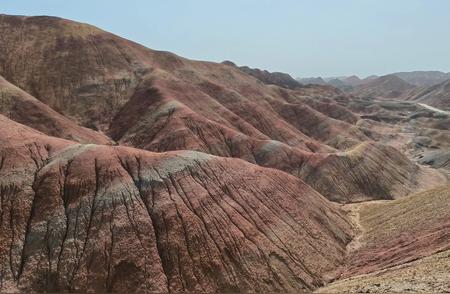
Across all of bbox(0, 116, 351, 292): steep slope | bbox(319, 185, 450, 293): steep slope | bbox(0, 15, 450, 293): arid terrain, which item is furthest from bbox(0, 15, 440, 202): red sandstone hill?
bbox(0, 116, 351, 292): steep slope

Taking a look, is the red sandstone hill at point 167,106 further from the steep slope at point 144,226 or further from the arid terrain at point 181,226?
the steep slope at point 144,226

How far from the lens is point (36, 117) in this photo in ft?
255

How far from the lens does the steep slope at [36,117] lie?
76.2 meters

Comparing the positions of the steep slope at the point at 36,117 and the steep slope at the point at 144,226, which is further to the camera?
the steep slope at the point at 36,117

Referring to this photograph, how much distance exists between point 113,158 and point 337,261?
23.2m

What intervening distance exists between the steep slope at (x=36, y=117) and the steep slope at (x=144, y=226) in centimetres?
2481

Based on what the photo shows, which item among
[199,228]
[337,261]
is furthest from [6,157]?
[337,261]

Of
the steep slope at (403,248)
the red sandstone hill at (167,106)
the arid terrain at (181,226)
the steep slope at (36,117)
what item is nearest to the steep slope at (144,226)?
the arid terrain at (181,226)

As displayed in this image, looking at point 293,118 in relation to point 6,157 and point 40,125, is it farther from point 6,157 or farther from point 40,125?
point 6,157

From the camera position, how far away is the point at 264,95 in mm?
133125

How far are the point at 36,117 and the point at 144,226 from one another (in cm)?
4429

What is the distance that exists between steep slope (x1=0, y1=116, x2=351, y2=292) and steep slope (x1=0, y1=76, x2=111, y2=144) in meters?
24.8

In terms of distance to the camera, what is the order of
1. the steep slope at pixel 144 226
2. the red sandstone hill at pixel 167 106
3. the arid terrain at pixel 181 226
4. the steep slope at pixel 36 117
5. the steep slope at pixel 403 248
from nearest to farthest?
1. the steep slope at pixel 403 248
2. the arid terrain at pixel 181 226
3. the steep slope at pixel 144 226
4. the steep slope at pixel 36 117
5. the red sandstone hill at pixel 167 106

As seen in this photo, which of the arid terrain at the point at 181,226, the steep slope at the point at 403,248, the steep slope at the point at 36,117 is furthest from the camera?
the steep slope at the point at 36,117
